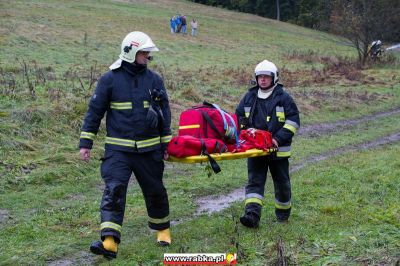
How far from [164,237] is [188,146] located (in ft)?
3.68

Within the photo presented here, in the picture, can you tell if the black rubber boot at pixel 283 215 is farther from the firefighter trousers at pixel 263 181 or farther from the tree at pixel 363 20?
the tree at pixel 363 20

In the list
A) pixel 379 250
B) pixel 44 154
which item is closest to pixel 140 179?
pixel 379 250

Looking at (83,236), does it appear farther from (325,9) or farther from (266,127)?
(325,9)

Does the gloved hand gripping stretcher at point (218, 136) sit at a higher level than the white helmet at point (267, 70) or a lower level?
lower

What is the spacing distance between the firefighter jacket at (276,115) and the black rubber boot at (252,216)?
737 millimetres

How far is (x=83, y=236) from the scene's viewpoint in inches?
273

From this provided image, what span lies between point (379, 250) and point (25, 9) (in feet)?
130

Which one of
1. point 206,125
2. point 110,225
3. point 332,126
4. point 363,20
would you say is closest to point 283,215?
point 206,125

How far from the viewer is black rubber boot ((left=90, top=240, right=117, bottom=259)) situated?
5844mm

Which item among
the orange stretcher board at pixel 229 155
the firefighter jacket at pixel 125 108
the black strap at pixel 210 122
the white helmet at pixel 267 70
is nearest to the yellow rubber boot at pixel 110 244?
the firefighter jacket at pixel 125 108

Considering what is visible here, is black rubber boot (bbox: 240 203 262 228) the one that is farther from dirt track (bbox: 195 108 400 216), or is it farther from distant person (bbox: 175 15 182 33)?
distant person (bbox: 175 15 182 33)

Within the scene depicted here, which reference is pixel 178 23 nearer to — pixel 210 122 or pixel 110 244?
pixel 210 122

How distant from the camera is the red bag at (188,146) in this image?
6480 millimetres

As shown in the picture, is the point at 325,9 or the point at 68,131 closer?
the point at 68,131
